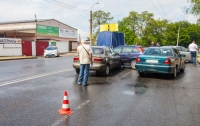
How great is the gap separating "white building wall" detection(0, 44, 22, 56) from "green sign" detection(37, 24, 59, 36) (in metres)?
14.9

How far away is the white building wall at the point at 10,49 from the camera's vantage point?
27.5 metres

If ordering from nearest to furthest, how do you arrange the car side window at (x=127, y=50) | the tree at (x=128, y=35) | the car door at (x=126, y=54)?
1. the car door at (x=126, y=54)
2. the car side window at (x=127, y=50)
3. the tree at (x=128, y=35)

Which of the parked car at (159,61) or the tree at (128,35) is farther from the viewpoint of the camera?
the tree at (128,35)

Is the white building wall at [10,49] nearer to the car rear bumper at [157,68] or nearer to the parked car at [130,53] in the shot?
the parked car at [130,53]

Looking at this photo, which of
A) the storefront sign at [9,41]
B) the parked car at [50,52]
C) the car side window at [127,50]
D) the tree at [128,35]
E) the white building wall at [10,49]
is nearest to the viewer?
the car side window at [127,50]

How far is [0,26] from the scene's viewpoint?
52.4 m

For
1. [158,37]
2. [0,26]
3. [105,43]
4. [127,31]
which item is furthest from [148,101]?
[158,37]

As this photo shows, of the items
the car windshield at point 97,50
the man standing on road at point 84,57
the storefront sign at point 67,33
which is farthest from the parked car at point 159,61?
the storefront sign at point 67,33

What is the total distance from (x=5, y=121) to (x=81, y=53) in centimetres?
418

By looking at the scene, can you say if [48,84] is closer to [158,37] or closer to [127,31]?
[127,31]

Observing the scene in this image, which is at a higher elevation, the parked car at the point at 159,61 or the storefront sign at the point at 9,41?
the storefront sign at the point at 9,41

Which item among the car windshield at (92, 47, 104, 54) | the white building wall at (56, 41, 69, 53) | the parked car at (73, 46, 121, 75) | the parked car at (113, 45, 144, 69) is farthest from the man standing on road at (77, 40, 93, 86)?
the white building wall at (56, 41, 69, 53)

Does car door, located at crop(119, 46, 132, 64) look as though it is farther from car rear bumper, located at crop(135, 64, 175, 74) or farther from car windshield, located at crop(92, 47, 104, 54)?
car rear bumper, located at crop(135, 64, 175, 74)

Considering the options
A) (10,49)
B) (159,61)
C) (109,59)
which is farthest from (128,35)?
(159,61)
